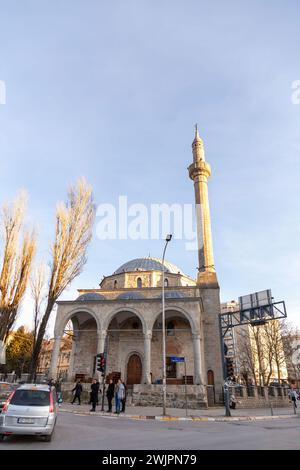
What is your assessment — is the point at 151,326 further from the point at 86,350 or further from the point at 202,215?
the point at 202,215

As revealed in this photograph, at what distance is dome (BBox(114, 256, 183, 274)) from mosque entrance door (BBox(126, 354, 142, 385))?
9458 mm

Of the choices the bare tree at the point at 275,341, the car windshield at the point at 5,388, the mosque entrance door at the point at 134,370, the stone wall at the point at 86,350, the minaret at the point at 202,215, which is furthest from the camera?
the bare tree at the point at 275,341

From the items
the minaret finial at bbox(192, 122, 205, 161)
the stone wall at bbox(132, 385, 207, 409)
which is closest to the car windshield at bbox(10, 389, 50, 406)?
the stone wall at bbox(132, 385, 207, 409)

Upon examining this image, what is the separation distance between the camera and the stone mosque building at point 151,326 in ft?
77.6

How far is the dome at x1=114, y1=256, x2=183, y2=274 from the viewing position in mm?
34656

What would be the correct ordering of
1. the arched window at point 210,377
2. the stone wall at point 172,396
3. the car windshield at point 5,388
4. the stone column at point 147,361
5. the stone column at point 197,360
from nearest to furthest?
the car windshield at point 5,388
the stone wall at point 172,396
the stone column at point 197,360
the stone column at point 147,361
the arched window at point 210,377

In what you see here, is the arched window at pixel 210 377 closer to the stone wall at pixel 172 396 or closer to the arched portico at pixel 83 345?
the stone wall at pixel 172 396

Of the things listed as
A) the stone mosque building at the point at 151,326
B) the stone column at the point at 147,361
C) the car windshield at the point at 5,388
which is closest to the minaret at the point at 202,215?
the stone mosque building at the point at 151,326

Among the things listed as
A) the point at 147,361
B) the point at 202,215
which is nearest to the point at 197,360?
the point at 147,361

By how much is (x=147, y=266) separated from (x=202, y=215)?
8356 millimetres

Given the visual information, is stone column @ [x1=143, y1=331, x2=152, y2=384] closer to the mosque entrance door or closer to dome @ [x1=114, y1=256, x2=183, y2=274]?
the mosque entrance door

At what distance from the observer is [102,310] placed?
24922 millimetres

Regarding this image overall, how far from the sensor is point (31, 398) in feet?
23.1
